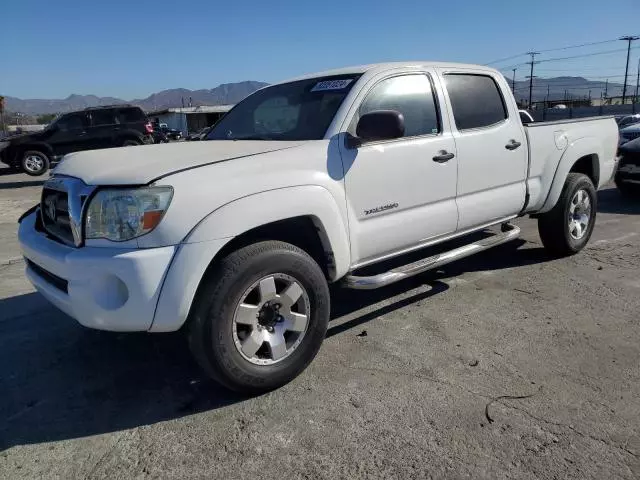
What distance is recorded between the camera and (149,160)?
3.03 meters

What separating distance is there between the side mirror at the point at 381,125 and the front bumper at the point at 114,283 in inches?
56.2

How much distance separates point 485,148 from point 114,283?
121 inches

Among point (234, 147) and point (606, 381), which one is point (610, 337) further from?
point (234, 147)

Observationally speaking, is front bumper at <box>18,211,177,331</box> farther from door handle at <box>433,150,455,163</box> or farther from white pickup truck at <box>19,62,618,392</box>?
door handle at <box>433,150,455,163</box>

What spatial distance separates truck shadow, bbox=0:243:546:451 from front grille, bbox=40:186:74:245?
934 millimetres

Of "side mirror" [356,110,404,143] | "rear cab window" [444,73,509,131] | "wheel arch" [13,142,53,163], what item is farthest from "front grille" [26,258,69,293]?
"wheel arch" [13,142,53,163]

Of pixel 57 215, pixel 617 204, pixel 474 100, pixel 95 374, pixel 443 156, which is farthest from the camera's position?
pixel 617 204

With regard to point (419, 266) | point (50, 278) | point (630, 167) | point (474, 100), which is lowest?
point (630, 167)

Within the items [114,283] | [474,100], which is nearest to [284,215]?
[114,283]

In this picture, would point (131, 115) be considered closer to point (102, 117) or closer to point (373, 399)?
point (102, 117)

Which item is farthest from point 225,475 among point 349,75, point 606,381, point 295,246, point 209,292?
point 349,75

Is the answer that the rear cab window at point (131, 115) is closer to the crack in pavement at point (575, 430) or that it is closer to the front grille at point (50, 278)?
the front grille at point (50, 278)

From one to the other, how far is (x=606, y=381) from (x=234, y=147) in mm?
2667

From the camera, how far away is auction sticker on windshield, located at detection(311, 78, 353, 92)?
3.70m
